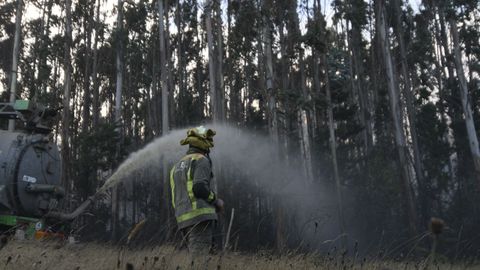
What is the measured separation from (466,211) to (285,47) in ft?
39.1

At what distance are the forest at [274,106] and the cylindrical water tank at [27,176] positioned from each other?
9.50 m

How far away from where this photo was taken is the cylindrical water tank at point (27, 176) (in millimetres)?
6422

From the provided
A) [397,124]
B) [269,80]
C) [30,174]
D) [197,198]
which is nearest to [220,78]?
[269,80]

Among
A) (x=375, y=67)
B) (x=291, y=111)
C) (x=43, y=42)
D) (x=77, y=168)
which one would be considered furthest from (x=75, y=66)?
(x=375, y=67)

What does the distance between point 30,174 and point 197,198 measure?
10.6ft

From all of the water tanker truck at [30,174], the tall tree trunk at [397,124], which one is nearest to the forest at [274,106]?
the tall tree trunk at [397,124]

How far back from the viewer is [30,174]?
672 centimetres

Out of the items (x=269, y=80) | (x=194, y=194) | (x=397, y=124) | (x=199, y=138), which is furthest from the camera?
(x=269, y=80)

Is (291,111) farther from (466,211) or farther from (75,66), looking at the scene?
(75,66)

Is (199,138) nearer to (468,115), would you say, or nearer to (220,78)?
(468,115)

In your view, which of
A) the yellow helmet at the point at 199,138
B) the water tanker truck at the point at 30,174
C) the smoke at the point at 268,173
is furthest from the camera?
the smoke at the point at 268,173

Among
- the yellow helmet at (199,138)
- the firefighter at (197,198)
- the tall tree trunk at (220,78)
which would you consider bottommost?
the firefighter at (197,198)

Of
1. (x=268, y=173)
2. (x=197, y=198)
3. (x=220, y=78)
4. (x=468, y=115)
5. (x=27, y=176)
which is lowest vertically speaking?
(x=197, y=198)

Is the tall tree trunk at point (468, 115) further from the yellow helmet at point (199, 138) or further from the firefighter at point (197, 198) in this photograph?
the firefighter at point (197, 198)
